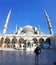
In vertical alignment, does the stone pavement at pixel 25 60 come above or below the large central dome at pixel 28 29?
below

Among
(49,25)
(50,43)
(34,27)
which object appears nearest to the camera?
(50,43)

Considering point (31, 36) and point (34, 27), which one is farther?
point (34, 27)

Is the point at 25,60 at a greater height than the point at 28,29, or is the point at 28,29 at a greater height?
the point at 28,29

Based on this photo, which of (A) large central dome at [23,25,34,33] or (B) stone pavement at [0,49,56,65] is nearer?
(B) stone pavement at [0,49,56,65]

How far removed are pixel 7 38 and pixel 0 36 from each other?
345 centimetres

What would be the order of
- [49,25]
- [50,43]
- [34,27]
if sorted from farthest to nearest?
[34,27] < [49,25] < [50,43]

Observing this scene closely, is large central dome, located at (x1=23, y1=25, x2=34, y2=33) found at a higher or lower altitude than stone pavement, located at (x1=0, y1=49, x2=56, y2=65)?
higher

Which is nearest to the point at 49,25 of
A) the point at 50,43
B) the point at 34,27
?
the point at 34,27

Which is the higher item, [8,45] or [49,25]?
[49,25]

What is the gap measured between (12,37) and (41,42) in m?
13.7

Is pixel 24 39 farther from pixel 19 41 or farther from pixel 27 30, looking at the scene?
pixel 27 30

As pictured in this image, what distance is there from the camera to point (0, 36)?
9362cm

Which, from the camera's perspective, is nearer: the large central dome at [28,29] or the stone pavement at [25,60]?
the stone pavement at [25,60]

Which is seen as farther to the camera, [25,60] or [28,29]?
[28,29]
